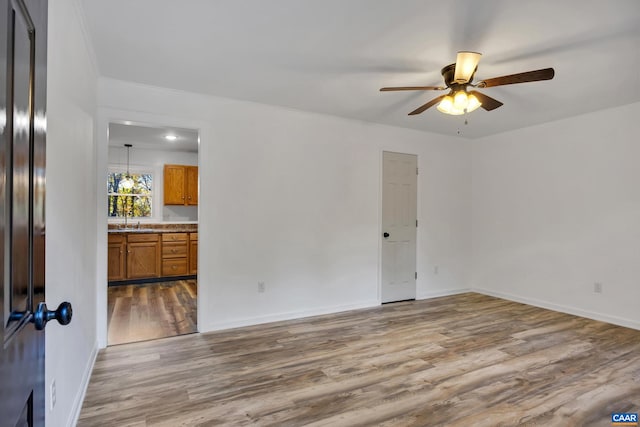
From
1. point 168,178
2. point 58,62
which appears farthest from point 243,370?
point 168,178

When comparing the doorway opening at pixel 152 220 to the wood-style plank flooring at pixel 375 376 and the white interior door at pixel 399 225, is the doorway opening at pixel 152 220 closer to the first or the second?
the wood-style plank flooring at pixel 375 376

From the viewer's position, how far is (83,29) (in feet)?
7.57

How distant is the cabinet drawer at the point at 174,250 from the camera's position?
6047mm

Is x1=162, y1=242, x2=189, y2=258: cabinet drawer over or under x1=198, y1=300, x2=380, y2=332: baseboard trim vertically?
over

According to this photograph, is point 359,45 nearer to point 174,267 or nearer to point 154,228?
point 174,267

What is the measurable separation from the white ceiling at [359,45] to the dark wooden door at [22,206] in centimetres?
155

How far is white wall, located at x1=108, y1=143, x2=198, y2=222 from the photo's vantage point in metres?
6.34

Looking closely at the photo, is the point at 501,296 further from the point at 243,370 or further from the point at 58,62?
the point at 58,62

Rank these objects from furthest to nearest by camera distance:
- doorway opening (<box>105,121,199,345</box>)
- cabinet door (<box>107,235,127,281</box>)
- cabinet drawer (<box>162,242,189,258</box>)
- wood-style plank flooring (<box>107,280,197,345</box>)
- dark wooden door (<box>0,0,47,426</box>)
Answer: cabinet drawer (<box>162,242,189,258</box>), cabinet door (<box>107,235,127,281</box>), doorway opening (<box>105,121,199,345</box>), wood-style plank flooring (<box>107,280,197,345</box>), dark wooden door (<box>0,0,47,426</box>)

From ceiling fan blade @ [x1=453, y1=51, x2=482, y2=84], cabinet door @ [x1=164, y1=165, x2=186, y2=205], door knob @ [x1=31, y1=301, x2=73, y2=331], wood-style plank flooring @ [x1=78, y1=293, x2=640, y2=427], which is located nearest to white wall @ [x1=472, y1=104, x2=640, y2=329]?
wood-style plank flooring @ [x1=78, y1=293, x2=640, y2=427]

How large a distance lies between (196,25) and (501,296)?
5086 millimetres

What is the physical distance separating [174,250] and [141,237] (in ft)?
1.89

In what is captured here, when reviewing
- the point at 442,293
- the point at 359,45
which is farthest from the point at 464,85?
the point at 442,293

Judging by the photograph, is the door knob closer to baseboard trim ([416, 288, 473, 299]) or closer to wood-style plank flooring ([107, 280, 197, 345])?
wood-style plank flooring ([107, 280, 197, 345])
